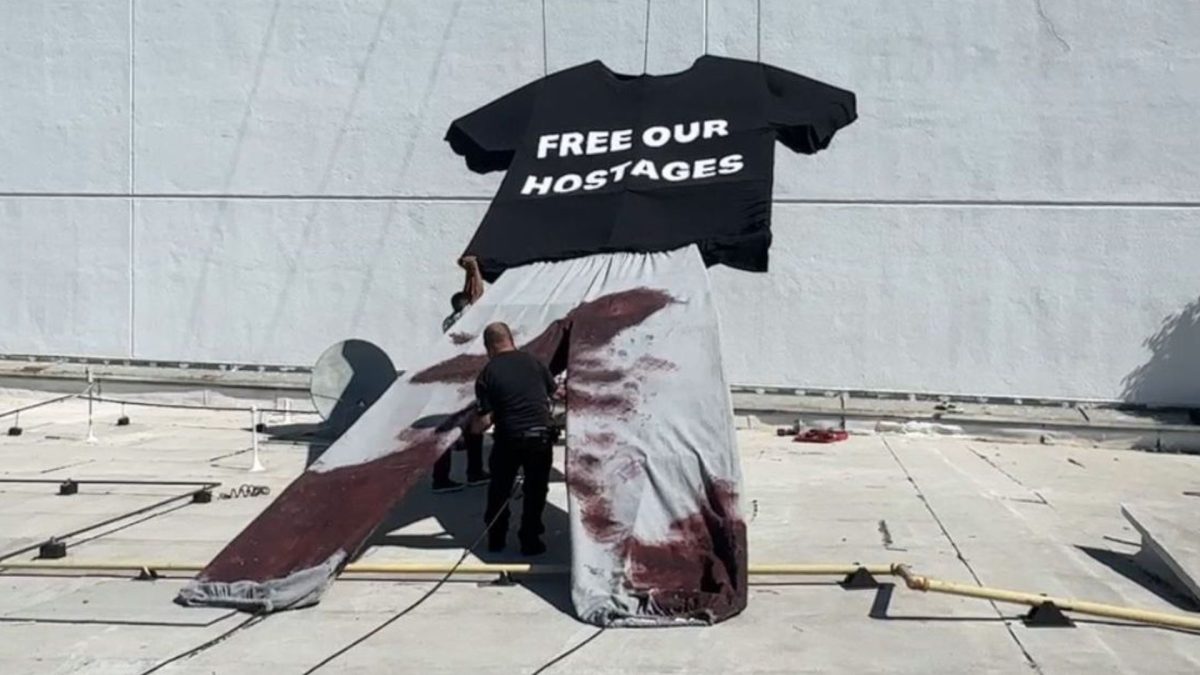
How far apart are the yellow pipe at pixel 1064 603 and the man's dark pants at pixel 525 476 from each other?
2360mm

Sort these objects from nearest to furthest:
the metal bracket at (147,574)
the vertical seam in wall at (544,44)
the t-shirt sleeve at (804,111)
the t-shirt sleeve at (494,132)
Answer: the metal bracket at (147,574)
the t-shirt sleeve at (804,111)
the t-shirt sleeve at (494,132)
the vertical seam in wall at (544,44)

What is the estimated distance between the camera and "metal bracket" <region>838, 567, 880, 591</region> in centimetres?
732

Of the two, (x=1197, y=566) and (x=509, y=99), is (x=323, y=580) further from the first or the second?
(x=509, y=99)

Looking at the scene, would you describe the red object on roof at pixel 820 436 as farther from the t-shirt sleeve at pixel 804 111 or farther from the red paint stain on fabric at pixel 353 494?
the red paint stain on fabric at pixel 353 494

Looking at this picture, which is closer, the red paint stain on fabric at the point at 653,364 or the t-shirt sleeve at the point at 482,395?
the t-shirt sleeve at the point at 482,395

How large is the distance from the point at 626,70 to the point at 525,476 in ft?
28.7

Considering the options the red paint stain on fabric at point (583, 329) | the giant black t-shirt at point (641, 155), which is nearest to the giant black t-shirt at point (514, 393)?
the red paint stain on fabric at point (583, 329)

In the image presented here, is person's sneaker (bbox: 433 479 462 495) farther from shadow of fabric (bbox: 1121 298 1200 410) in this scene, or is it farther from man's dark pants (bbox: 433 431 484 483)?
shadow of fabric (bbox: 1121 298 1200 410)

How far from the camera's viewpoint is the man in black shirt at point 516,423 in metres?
7.76

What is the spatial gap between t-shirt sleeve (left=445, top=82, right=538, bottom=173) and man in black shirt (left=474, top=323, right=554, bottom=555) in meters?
3.64

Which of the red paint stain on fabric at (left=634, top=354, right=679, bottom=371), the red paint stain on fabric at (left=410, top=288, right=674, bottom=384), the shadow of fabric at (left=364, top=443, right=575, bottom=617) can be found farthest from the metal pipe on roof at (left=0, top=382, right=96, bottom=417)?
the red paint stain on fabric at (left=634, top=354, right=679, bottom=371)

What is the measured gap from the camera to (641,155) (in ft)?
34.7

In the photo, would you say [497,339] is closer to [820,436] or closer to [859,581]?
[859,581]

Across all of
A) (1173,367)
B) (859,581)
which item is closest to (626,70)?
(1173,367)
